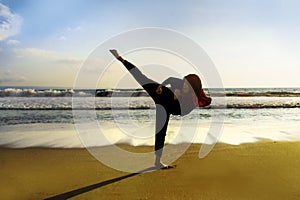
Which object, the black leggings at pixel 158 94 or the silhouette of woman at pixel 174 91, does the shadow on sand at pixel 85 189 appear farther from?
the black leggings at pixel 158 94

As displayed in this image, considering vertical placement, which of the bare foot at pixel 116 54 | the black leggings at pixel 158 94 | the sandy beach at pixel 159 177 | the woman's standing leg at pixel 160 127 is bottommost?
the sandy beach at pixel 159 177

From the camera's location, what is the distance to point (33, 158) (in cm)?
583

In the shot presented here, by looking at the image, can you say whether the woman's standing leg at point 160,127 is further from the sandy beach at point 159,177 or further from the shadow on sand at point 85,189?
the shadow on sand at point 85,189

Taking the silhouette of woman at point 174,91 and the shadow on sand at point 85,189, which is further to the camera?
the silhouette of woman at point 174,91

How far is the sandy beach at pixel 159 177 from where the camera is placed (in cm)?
404

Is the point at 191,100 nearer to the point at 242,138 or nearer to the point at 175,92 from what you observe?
the point at 175,92

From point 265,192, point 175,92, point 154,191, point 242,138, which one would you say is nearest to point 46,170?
point 154,191

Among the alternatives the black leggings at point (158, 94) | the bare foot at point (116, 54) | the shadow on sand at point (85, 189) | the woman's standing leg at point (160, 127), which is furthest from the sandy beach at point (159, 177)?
the bare foot at point (116, 54)

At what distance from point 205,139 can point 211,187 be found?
11.7 feet

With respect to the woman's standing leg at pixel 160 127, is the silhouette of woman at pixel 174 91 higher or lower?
higher

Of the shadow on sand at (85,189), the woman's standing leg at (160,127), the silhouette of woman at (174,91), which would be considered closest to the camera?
the shadow on sand at (85,189)

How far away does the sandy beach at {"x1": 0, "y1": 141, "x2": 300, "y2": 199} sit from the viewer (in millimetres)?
4043

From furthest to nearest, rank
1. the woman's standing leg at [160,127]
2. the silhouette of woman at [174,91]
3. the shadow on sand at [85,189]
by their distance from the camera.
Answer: the woman's standing leg at [160,127] → the silhouette of woman at [174,91] → the shadow on sand at [85,189]

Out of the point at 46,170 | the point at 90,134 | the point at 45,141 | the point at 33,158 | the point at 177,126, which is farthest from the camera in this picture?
the point at 177,126
